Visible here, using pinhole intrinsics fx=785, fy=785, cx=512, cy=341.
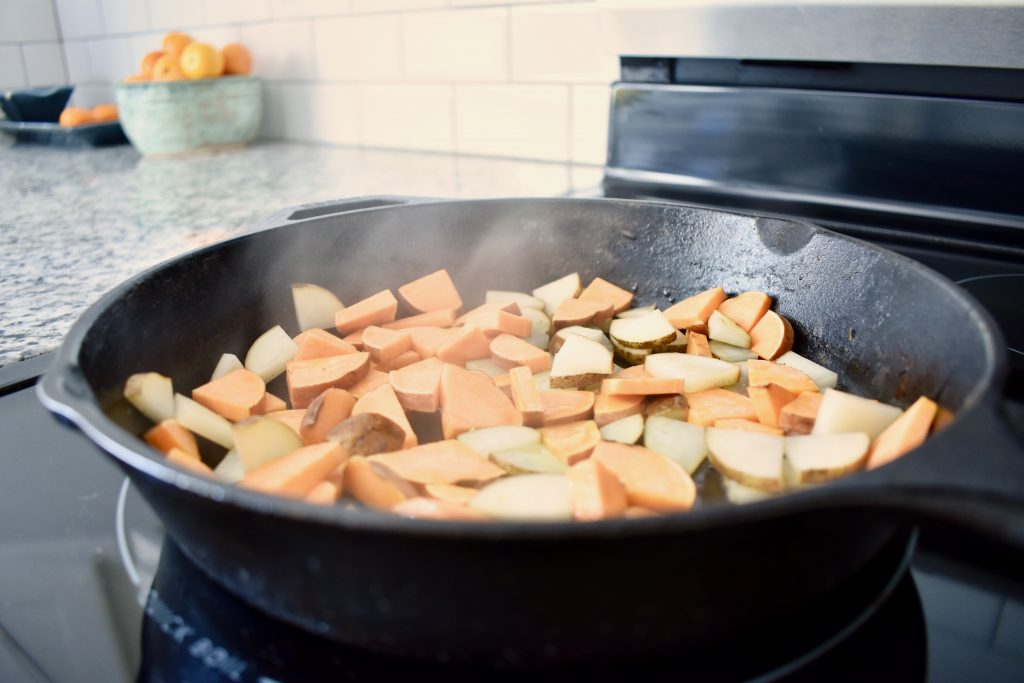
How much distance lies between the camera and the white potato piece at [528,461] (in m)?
0.68

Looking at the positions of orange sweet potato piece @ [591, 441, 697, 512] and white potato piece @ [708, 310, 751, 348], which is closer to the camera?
orange sweet potato piece @ [591, 441, 697, 512]

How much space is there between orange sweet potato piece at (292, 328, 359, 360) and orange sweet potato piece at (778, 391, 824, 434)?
1.54 feet

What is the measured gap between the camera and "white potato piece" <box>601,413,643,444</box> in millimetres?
765

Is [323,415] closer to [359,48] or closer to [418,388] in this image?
[418,388]

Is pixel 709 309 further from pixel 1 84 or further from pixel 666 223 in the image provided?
pixel 1 84

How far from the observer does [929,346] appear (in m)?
0.66

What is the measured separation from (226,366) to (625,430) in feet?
1.44

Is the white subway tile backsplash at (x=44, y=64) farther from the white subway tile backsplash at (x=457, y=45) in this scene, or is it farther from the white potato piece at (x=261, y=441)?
the white potato piece at (x=261, y=441)

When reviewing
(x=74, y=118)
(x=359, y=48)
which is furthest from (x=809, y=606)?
(x=74, y=118)

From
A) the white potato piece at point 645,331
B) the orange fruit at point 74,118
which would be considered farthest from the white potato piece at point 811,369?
the orange fruit at point 74,118

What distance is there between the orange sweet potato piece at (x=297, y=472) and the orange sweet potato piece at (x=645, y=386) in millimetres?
313

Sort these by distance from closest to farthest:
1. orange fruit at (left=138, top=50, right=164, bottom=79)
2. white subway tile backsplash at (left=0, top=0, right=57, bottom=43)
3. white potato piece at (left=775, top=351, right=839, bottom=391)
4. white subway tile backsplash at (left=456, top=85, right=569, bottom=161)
A: 1. white potato piece at (left=775, top=351, right=839, bottom=391)
2. white subway tile backsplash at (left=456, top=85, right=569, bottom=161)
3. orange fruit at (left=138, top=50, right=164, bottom=79)
4. white subway tile backsplash at (left=0, top=0, right=57, bottom=43)

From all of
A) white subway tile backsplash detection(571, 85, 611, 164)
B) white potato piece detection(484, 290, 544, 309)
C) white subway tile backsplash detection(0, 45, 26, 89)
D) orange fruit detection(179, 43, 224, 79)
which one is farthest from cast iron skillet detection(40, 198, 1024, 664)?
white subway tile backsplash detection(0, 45, 26, 89)

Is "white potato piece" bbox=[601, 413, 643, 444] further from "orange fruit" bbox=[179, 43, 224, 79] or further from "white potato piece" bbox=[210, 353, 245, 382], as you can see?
"orange fruit" bbox=[179, 43, 224, 79]
